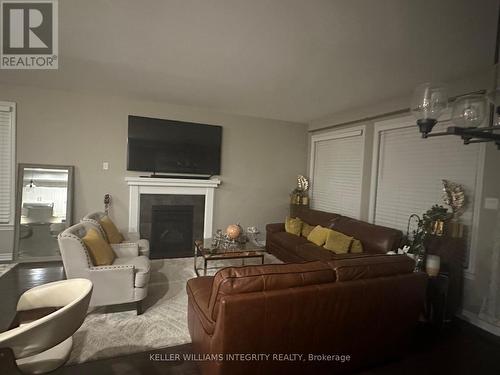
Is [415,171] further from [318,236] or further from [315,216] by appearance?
[315,216]

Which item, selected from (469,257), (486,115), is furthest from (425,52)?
(469,257)

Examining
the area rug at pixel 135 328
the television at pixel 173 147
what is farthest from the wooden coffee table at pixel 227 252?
the television at pixel 173 147

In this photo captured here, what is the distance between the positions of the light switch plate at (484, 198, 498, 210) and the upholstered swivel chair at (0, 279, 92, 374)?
11.8 ft

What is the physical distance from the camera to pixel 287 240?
4219 millimetres

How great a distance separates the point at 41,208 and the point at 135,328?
2.85 metres

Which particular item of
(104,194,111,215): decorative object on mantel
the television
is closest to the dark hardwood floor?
Result: (104,194,111,215): decorative object on mantel

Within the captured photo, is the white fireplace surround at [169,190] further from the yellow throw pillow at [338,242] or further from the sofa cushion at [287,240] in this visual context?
the yellow throw pillow at [338,242]

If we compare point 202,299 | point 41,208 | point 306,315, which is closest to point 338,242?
point 306,315

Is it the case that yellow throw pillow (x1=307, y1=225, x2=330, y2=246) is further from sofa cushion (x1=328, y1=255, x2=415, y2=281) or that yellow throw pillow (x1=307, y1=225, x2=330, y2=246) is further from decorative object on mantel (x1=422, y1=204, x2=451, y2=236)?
sofa cushion (x1=328, y1=255, x2=415, y2=281)

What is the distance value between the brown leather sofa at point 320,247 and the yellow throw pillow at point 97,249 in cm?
245

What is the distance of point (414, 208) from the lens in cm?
352

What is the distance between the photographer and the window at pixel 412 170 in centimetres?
296

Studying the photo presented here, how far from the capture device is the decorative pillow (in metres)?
4.58

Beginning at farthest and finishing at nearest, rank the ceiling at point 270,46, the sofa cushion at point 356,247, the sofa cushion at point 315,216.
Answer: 1. the sofa cushion at point 315,216
2. the sofa cushion at point 356,247
3. the ceiling at point 270,46
